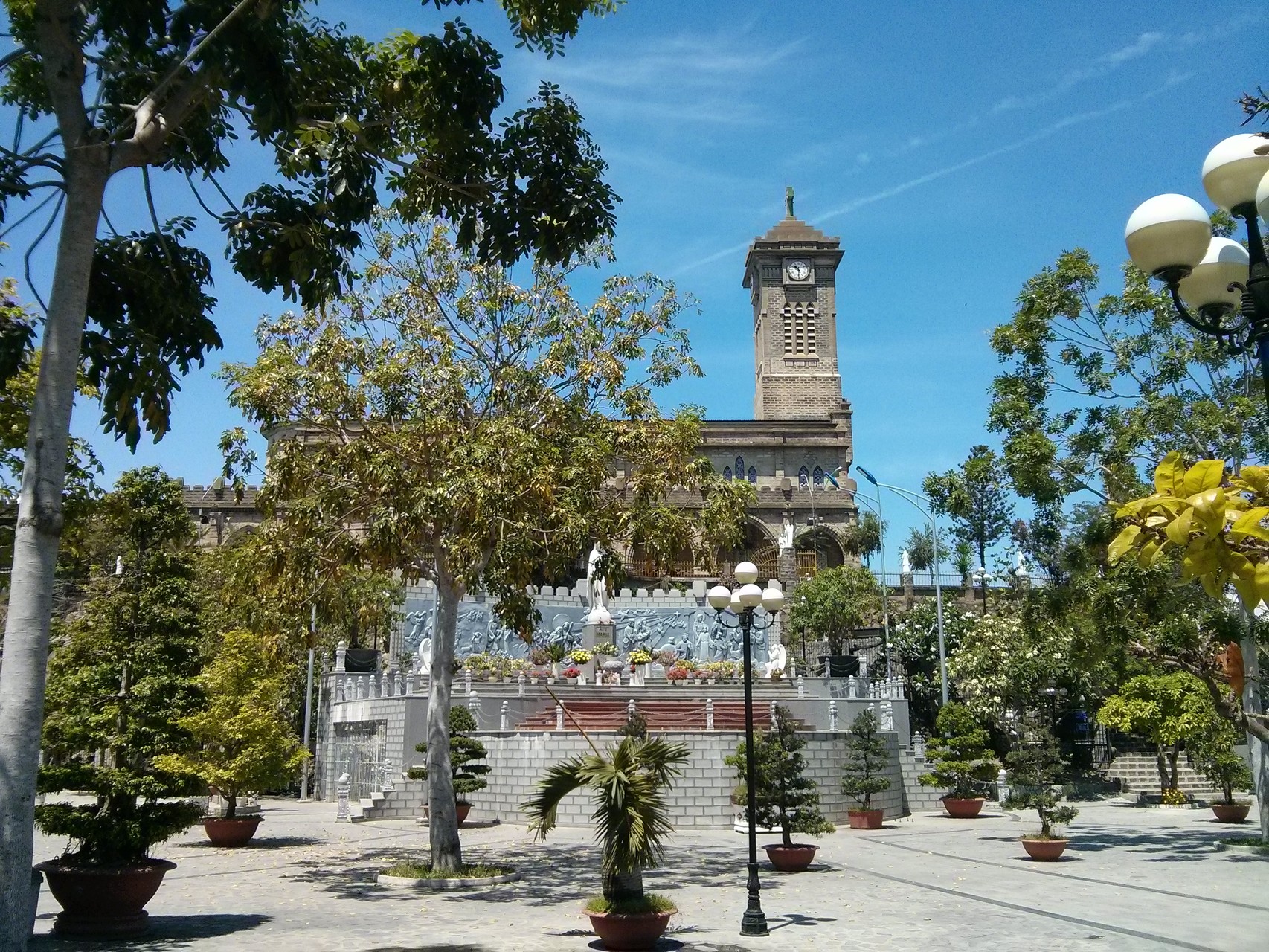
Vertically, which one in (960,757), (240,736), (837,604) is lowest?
(960,757)

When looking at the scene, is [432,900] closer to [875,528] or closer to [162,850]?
[162,850]

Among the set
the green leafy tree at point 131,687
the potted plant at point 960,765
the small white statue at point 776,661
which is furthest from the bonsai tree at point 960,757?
the green leafy tree at point 131,687

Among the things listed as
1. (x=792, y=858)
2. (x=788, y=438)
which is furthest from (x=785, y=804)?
(x=788, y=438)

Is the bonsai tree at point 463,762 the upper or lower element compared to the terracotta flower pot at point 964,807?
upper

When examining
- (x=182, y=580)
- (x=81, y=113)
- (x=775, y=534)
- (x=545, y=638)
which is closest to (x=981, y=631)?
(x=545, y=638)

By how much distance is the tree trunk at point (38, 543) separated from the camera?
22.6 feet

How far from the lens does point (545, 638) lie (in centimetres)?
3962

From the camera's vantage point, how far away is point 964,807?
27.4 meters

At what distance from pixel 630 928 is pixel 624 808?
4.44 feet

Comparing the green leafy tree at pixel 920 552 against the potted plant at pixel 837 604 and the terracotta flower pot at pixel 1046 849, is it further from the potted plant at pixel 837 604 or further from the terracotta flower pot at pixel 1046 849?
the terracotta flower pot at pixel 1046 849

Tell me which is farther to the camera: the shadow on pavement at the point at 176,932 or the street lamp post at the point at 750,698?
the street lamp post at the point at 750,698

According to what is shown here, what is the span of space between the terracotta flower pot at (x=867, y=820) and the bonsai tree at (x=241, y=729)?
12656 millimetres

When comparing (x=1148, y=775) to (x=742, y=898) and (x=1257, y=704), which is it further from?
(x=742, y=898)

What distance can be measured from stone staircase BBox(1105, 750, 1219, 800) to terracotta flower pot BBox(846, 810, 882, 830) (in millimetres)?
12559
